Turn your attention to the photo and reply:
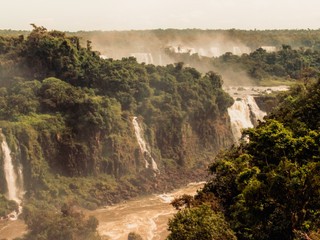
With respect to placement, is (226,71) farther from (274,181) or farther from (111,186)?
(274,181)

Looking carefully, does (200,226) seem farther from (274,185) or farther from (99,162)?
(99,162)

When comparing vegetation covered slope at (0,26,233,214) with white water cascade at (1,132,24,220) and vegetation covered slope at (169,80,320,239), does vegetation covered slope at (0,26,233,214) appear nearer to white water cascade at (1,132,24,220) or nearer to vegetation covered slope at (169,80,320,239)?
white water cascade at (1,132,24,220)

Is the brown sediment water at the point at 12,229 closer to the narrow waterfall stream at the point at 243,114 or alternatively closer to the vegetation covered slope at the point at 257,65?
the narrow waterfall stream at the point at 243,114

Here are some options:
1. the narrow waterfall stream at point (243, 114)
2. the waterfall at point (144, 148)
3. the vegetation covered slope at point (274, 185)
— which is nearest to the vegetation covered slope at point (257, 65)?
the narrow waterfall stream at point (243, 114)

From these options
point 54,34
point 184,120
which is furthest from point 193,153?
point 54,34

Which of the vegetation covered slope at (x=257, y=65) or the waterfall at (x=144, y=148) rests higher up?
the vegetation covered slope at (x=257, y=65)

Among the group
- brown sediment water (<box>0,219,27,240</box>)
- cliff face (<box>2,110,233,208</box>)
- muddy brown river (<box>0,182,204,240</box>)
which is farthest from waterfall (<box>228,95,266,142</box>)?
brown sediment water (<box>0,219,27,240</box>)
